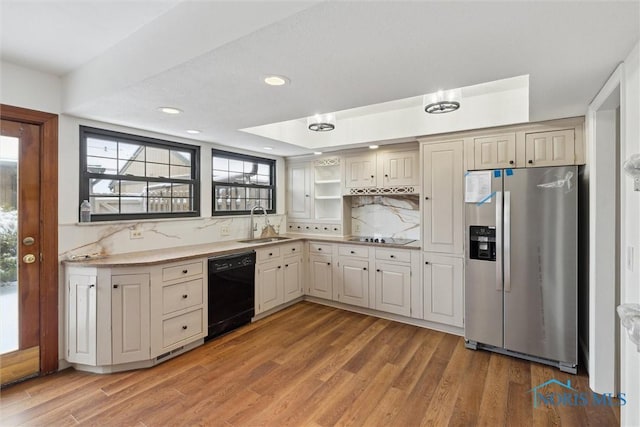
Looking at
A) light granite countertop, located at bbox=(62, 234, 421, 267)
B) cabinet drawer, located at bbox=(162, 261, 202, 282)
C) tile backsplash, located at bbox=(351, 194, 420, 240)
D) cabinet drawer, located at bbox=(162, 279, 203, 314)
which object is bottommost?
cabinet drawer, located at bbox=(162, 279, 203, 314)

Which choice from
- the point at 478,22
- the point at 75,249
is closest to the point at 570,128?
the point at 478,22

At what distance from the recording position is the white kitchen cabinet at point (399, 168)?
3.77 m

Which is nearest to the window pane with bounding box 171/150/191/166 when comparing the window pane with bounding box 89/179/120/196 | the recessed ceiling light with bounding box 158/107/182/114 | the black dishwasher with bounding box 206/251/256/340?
the window pane with bounding box 89/179/120/196

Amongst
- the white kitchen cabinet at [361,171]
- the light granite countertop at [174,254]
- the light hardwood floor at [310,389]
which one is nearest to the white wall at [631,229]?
the light hardwood floor at [310,389]

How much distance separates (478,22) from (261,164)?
3775 mm

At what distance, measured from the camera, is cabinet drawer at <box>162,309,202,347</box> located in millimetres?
2766

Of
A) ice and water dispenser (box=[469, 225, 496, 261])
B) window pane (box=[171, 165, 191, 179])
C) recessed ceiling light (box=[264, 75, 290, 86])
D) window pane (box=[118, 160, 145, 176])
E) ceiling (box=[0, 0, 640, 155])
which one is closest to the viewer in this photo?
ceiling (box=[0, 0, 640, 155])

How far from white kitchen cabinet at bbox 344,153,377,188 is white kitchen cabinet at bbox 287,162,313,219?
0.70m

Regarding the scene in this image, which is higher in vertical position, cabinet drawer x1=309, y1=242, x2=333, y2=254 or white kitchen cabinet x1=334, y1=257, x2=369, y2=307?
cabinet drawer x1=309, y1=242, x2=333, y2=254

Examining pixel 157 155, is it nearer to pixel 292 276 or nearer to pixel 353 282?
pixel 292 276

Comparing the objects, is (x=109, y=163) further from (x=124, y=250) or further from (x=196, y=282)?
(x=196, y=282)

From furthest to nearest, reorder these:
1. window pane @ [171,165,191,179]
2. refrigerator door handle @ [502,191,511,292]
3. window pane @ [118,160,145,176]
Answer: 1. window pane @ [171,165,191,179]
2. window pane @ [118,160,145,176]
3. refrigerator door handle @ [502,191,511,292]

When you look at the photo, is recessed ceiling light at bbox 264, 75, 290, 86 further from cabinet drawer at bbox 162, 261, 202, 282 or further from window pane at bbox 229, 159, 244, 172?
window pane at bbox 229, 159, 244, 172

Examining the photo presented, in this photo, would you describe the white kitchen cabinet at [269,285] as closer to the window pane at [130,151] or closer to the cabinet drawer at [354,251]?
the cabinet drawer at [354,251]
